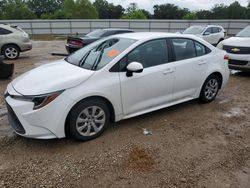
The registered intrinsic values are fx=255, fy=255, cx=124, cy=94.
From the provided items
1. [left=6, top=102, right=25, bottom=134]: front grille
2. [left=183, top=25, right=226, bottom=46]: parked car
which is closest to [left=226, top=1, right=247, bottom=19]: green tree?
[left=183, top=25, right=226, bottom=46]: parked car

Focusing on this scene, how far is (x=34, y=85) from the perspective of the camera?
140 inches

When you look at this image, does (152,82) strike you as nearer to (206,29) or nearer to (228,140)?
(228,140)

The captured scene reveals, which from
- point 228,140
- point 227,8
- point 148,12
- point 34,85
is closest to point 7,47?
point 34,85

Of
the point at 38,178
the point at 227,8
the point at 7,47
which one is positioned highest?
the point at 227,8

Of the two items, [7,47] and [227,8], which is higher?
[227,8]

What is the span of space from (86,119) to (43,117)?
62 cm

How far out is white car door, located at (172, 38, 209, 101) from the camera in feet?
15.0

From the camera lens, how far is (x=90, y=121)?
147 inches

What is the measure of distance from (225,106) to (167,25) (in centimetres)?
2194

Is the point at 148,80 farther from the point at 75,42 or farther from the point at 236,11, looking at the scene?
the point at 236,11

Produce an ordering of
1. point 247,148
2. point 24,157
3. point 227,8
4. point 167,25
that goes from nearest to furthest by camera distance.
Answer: point 24,157
point 247,148
point 167,25
point 227,8

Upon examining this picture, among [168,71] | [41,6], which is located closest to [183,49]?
[168,71]

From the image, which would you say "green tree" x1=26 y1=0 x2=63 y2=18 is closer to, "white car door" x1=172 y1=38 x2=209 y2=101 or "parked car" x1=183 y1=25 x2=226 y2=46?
"parked car" x1=183 y1=25 x2=226 y2=46

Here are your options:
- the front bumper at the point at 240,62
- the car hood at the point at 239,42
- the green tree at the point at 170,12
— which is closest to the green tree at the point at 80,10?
the green tree at the point at 170,12
